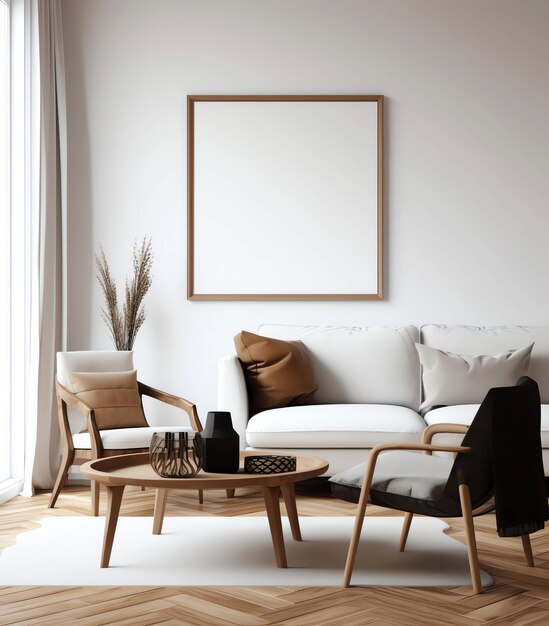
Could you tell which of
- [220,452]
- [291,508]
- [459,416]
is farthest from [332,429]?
[220,452]

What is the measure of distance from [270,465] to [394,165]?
106 inches

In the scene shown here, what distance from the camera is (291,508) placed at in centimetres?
338

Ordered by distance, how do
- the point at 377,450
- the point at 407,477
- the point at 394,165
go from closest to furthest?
the point at 377,450
the point at 407,477
the point at 394,165

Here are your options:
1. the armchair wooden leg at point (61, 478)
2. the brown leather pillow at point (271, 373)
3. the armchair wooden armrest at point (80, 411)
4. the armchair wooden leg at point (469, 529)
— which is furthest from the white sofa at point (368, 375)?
the armchair wooden leg at point (469, 529)

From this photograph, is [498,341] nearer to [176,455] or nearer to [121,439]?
[121,439]

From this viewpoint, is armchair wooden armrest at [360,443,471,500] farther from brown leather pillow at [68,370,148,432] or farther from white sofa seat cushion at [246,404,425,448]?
brown leather pillow at [68,370,148,432]

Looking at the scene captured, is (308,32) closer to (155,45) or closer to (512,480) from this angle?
(155,45)

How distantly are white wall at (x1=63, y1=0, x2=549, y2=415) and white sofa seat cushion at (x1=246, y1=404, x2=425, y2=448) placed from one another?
102cm

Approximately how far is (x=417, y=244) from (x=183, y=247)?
1497 mm

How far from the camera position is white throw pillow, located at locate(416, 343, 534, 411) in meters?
4.59

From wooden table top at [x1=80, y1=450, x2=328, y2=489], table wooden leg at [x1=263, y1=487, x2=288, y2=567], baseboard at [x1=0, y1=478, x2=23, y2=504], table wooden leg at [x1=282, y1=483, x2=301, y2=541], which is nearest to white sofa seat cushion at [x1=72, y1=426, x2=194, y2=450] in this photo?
baseboard at [x1=0, y1=478, x2=23, y2=504]

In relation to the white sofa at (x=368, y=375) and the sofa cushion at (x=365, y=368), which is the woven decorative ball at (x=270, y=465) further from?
the sofa cushion at (x=365, y=368)

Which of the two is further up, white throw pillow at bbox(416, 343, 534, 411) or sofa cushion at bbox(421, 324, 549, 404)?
sofa cushion at bbox(421, 324, 549, 404)

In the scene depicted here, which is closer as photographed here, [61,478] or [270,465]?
[270,465]
